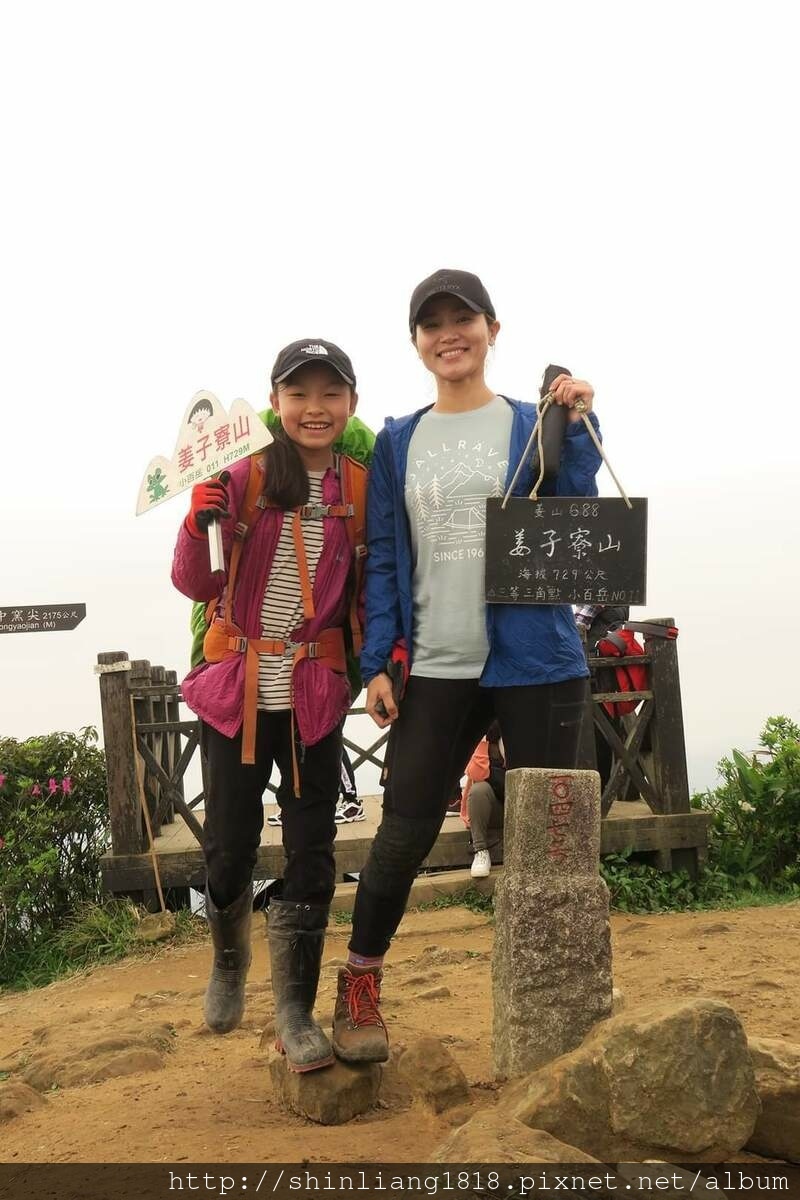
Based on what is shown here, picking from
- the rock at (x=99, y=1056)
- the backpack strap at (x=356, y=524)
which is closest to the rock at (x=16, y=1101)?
the rock at (x=99, y=1056)

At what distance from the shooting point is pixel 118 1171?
3064mm

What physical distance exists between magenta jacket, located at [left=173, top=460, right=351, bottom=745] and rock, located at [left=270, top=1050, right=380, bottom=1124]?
3.35 feet

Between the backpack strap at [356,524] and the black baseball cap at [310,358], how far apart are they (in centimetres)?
31

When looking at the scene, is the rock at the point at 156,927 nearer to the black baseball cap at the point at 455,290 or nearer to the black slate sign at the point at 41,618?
the black slate sign at the point at 41,618

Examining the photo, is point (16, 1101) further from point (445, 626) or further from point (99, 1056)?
point (445, 626)

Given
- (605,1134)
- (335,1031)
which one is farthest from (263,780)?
(605,1134)

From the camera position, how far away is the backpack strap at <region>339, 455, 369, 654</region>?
11.7ft

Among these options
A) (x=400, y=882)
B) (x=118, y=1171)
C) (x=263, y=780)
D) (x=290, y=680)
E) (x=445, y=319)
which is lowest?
(x=118, y=1171)

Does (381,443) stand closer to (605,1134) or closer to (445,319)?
(445,319)

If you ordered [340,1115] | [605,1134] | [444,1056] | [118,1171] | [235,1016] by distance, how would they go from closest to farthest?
[605,1134], [118,1171], [340,1115], [444,1056], [235,1016]

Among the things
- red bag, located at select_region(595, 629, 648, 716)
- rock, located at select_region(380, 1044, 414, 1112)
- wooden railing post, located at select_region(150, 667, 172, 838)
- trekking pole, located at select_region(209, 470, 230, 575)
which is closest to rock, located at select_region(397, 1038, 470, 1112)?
rock, located at select_region(380, 1044, 414, 1112)

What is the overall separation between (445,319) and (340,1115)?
2.50 meters

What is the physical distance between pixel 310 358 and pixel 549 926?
1.91m

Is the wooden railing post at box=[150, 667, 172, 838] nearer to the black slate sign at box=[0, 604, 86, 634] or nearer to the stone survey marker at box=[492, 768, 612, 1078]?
the black slate sign at box=[0, 604, 86, 634]
